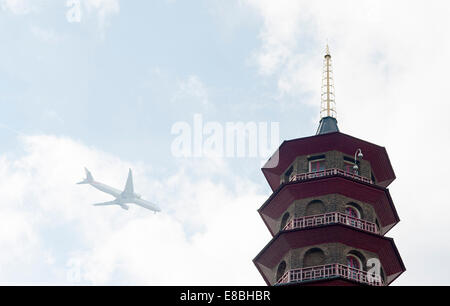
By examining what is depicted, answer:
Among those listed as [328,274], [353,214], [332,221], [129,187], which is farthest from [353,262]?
[129,187]

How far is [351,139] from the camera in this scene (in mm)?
56562

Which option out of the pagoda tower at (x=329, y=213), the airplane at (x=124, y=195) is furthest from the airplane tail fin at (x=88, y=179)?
the pagoda tower at (x=329, y=213)

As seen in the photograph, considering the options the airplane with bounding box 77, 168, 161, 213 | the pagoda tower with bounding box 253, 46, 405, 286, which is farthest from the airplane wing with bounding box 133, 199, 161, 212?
the pagoda tower with bounding box 253, 46, 405, 286

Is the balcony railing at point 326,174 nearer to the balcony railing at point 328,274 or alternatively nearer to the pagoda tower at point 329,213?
the pagoda tower at point 329,213

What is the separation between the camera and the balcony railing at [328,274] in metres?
48.0

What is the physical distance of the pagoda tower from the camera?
4988cm

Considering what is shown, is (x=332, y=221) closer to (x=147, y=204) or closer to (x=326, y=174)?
(x=326, y=174)

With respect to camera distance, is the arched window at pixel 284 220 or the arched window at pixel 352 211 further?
the arched window at pixel 284 220

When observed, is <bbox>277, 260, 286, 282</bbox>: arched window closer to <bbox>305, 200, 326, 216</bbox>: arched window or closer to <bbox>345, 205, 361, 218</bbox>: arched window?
<bbox>305, 200, 326, 216</bbox>: arched window

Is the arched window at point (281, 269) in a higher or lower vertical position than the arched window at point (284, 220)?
lower
